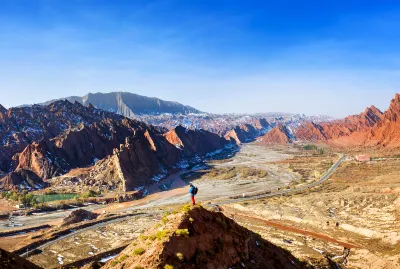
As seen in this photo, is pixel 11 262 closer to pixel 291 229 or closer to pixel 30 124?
pixel 291 229

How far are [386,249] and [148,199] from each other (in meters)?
67.8

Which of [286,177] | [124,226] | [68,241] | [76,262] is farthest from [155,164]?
[76,262]

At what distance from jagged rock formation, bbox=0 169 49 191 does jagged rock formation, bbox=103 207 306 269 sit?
108174mm

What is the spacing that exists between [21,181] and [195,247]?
115949 mm

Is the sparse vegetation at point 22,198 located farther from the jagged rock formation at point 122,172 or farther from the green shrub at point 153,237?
the green shrub at point 153,237

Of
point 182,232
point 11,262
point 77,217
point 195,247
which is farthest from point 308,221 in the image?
point 11,262

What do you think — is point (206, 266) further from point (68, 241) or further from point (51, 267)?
point (68, 241)

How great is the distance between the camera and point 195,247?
18359mm

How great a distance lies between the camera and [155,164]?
136 metres

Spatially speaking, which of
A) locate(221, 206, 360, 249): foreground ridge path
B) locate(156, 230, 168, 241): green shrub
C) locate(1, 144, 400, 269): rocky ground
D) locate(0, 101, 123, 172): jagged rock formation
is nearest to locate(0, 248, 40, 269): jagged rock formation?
locate(156, 230, 168, 241): green shrub

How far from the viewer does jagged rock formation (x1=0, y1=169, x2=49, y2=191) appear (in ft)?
365

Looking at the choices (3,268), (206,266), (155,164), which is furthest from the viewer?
(155,164)

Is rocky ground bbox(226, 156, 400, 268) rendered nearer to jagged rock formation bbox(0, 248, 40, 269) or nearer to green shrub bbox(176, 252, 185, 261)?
green shrub bbox(176, 252, 185, 261)

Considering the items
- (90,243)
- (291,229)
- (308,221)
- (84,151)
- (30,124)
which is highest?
(30,124)
